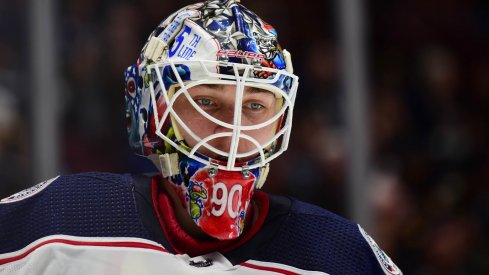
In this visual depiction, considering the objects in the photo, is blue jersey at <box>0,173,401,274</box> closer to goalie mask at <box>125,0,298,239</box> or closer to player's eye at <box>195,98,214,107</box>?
goalie mask at <box>125,0,298,239</box>

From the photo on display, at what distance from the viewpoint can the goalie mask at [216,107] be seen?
2.14m

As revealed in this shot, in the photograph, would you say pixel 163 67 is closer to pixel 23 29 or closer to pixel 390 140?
pixel 23 29

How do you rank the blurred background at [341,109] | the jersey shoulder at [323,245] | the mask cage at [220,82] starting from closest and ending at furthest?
1. the mask cage at [220,82]
2. the jersey shoulder at [323,245]
3. the blurred background at [341,109]

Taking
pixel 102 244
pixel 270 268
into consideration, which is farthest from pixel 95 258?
pixel 270 268

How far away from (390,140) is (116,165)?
1.33 m

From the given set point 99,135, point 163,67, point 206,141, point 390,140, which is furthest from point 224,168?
point 390,140

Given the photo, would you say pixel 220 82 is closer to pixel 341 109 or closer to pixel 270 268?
pixel 270 268

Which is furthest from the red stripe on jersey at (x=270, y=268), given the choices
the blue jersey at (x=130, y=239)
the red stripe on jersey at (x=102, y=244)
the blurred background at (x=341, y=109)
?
the blurred background at (x=341, y=109)

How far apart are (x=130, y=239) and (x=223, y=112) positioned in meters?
0.31

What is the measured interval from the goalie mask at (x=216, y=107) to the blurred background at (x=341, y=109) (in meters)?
1.71

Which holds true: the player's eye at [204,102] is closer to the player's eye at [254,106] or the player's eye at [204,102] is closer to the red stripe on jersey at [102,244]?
the player's eye at [254,106]

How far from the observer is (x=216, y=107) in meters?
2.18

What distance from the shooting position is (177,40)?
2.22 metres

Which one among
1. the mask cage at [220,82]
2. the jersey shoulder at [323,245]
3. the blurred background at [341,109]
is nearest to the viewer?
the mask cage at [220,82]
